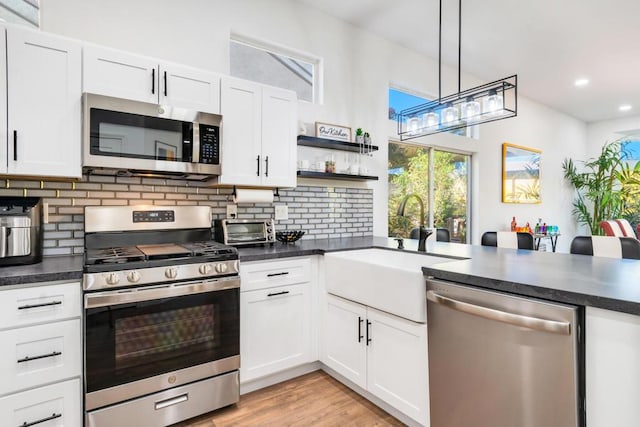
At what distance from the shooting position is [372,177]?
3.36 metres

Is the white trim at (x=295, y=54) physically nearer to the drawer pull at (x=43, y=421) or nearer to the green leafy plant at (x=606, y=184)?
the drawer pull at (x=43, y=421)


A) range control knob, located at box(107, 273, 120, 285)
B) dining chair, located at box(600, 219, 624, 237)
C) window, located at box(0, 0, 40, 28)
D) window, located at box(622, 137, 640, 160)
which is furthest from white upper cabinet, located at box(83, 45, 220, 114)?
window, located at box(622, 137, 640, 160)

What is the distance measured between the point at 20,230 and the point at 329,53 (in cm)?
284

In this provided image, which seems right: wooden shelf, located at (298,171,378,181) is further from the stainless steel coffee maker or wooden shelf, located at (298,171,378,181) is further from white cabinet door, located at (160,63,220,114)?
the stainless steel coffee maker

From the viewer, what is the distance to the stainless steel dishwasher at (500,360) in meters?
1.20

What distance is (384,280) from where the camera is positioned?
188 centimetres

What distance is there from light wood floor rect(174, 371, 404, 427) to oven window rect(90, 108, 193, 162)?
1594mm

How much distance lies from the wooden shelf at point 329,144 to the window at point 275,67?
0.50 meters

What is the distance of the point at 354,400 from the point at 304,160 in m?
1.90

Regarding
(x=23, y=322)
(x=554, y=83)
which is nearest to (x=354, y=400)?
(x=23, y=322)

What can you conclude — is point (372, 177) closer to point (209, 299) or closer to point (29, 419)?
point (209, 299)

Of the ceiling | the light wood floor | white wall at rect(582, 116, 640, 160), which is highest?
the ceiling

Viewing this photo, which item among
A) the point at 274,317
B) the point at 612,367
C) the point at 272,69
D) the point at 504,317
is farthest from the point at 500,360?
the point at 272,69

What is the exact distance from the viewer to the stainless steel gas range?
165cm
